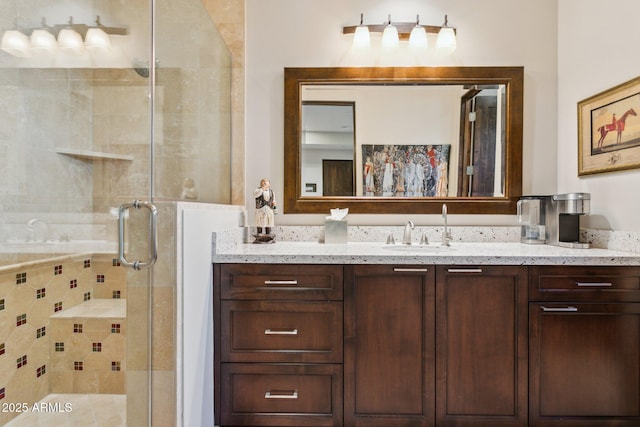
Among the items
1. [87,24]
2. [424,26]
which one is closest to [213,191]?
[87,24]

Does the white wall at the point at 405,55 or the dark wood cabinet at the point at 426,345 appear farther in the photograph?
the white wall at the point at 405,55

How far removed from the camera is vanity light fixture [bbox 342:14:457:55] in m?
2.38

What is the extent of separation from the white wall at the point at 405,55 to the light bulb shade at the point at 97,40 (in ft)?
3.43

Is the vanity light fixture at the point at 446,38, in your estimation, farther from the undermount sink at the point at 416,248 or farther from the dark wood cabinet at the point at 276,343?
the dark wood cabinet at the point at 276,343

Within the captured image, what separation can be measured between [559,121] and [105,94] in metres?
2.58

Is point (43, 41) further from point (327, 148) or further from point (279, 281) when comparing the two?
point (327, 148)

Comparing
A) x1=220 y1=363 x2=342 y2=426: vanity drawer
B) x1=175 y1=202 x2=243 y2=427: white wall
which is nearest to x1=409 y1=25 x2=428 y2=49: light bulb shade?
x1=175 y1=202 x2=243 y2=427: white wall

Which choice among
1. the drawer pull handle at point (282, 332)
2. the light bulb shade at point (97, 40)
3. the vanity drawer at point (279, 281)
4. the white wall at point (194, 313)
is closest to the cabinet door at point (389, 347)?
the vanity drawer at point (279, 281)

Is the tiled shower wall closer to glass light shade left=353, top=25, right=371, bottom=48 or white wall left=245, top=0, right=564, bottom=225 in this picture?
white wall left=245, top=0, right=564, bottom=225

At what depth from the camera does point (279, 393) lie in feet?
5.91

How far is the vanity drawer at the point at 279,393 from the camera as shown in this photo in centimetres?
179

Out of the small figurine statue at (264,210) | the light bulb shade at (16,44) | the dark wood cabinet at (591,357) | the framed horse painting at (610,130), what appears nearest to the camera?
the light bulb shade at (16,44)

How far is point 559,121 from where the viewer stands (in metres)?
2.43

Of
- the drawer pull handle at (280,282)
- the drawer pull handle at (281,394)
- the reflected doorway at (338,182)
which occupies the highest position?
the reflected doorway at (338,182)
